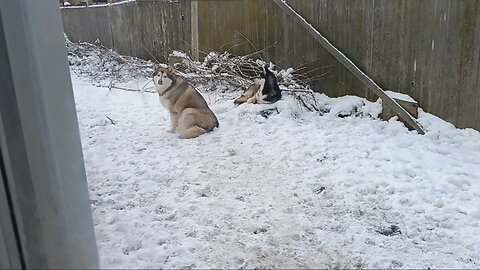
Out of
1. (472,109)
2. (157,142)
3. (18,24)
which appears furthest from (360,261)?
(472,109)

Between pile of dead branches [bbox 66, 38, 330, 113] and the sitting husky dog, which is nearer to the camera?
pile of dead branches [bbox 66, 38, 330, 113]

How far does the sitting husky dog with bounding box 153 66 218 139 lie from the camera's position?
168 cm

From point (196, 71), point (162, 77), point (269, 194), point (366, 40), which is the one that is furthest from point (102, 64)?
point (366, 40)

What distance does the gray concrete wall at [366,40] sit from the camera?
2.02m

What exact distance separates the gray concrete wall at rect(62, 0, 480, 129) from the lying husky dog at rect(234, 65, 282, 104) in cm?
26

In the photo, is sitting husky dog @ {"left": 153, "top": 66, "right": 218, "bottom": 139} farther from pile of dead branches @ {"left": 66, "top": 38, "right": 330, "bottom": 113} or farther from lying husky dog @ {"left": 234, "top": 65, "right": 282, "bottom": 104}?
lying husky dog @ {"left": 234, "top": 65, "right": 282, "bottom": 104}

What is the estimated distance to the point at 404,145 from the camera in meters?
1.88

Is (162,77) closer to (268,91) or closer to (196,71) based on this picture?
(196,71)

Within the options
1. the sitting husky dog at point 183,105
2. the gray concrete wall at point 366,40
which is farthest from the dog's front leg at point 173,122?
the gray concrete wall at point 366,40

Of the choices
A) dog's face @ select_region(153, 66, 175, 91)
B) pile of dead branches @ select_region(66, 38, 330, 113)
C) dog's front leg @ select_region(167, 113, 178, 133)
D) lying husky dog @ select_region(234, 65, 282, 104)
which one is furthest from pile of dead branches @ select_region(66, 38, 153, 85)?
lying husky dog @ select_region(234, 65, 282, 104)

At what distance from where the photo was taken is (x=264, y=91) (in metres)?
2.51

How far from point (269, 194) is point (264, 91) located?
A: 141cm

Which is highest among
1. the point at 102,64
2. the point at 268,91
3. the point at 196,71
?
the point at 102,64

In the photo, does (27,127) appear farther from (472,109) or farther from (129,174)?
(472,109)
